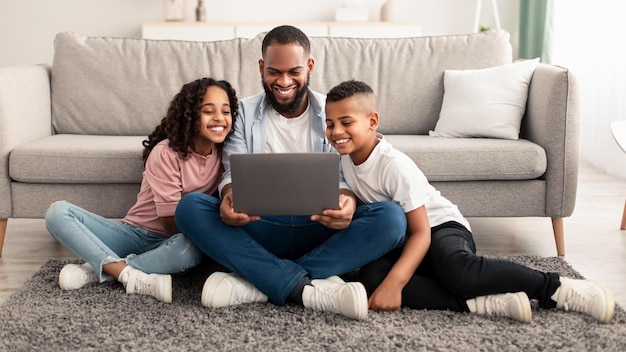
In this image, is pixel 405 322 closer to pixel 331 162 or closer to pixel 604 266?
pixel 331 162

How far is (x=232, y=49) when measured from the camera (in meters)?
3.22

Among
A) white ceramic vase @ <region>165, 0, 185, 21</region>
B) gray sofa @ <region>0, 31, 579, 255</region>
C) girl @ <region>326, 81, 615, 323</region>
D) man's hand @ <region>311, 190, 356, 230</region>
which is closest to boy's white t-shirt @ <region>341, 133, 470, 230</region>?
girl @ <region>326, 81, 615, 323</region>

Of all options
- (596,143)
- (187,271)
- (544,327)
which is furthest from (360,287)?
(596,143)

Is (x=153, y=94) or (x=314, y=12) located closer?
(x=153, y=94)

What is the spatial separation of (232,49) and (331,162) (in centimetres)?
146

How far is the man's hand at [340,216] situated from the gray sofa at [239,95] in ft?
2.45

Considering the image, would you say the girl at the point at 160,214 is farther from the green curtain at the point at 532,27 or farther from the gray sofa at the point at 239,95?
the green curtain at the point at 532,27

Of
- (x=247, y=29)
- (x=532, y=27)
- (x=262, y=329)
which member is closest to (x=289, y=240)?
(x=262, y=329)

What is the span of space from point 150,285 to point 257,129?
570 millimetres

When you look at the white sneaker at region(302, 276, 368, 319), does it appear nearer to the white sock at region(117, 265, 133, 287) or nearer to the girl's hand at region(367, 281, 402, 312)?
the girl's hand at region(367, 281, 402, 312)

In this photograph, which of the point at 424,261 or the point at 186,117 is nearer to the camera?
the point at 424,261

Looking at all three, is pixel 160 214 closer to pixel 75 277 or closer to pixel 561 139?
pixel 75 277

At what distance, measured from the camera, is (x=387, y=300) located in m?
2.03

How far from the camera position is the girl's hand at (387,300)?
2.03 m
